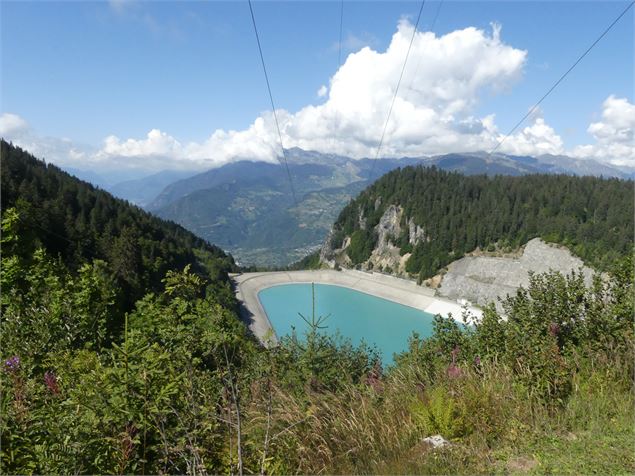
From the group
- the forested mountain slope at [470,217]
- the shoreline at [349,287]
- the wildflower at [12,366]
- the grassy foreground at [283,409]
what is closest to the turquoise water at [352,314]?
the shoreline at [349,287]

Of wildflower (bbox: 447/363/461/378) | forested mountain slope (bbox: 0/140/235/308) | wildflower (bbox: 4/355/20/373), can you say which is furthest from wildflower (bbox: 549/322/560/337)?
forested mountain slope (bbox: 0/140/235/308)

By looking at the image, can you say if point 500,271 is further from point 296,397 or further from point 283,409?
point 283,409

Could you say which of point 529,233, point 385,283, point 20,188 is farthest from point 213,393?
point 529,233

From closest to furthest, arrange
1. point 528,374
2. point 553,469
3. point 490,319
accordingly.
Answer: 1. point 553,469
2. point 528,374
3. point 490,319

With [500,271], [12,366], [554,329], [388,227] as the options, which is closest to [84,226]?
[12,366]

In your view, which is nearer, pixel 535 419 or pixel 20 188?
pixel 535 419

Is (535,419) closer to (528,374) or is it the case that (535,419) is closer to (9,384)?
(528,374)

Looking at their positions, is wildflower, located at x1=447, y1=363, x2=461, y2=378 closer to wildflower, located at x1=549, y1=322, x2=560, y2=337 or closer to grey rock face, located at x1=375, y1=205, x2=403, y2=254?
wildflower, located at x1=549, y1=322, x2=560, y2=337
